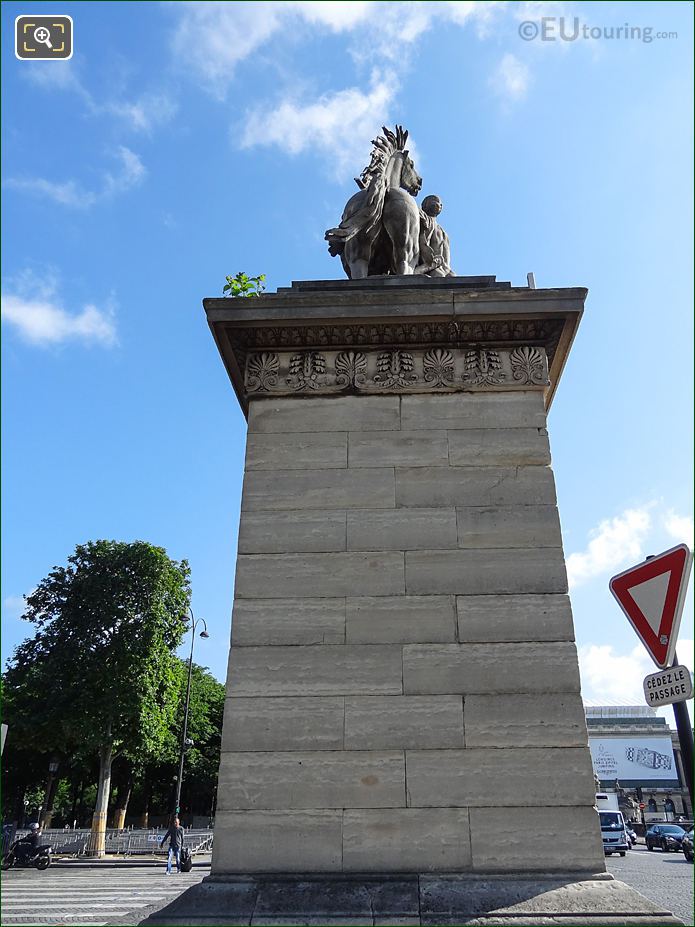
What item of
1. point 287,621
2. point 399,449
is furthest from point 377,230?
point 287,621

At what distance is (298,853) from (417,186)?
9321 mm

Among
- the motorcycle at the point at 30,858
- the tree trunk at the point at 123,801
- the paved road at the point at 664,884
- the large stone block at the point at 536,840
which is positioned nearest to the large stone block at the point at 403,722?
the large stone block at the point at 536,840

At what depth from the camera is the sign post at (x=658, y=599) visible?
15.8 ft

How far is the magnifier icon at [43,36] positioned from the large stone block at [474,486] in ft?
22.2

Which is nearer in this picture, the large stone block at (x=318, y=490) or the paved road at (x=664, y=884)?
the large stone block at (x=318, y=490)

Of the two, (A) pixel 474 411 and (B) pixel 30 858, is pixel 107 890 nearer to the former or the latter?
(B) pixel 30 858

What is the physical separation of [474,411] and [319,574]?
8.26 ft

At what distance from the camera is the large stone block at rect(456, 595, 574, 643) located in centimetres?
679

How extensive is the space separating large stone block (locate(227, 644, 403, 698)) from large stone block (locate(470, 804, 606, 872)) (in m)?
1.33

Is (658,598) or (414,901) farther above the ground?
(658,598)

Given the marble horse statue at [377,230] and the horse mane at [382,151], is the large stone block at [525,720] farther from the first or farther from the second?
the horse mane at [382,151]

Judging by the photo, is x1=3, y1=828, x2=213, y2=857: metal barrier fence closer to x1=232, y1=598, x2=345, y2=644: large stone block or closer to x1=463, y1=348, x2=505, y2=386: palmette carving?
x1=232, y1=598, x2=345, y2=644: large stone block

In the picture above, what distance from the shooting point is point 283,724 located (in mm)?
6496

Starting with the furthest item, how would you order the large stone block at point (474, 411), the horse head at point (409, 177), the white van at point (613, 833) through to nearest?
the white van at point (613, 833) < the horse head at point (409, 177) < the large stone block at point (474, 411)
